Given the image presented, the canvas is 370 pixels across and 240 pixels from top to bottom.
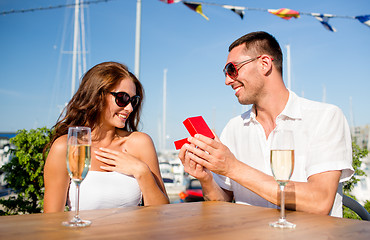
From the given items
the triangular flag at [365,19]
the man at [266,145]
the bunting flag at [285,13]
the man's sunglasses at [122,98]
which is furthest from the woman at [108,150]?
the triangular flag at [365,19]

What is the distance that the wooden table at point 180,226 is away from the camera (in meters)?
1.29

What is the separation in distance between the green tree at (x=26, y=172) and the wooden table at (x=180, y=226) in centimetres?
397

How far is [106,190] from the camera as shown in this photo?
2906 millimetres

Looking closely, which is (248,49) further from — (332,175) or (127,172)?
→ (127,172)

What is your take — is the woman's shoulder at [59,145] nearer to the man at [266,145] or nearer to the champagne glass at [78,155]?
the man at [266,145]

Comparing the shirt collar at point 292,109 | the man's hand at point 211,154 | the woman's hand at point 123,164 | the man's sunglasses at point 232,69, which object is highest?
the man's sunglasses at point 232,69

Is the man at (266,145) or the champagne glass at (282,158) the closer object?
the champagne glass at (282,158)

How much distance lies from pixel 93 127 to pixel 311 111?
2.02 meters

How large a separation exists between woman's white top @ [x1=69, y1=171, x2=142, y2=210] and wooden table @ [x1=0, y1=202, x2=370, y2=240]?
1.17 m

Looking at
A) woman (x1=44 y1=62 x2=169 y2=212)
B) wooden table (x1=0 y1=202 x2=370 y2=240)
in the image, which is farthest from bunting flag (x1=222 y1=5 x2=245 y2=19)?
wooden table (x1=0 y1=202 x2=370 y2=240)

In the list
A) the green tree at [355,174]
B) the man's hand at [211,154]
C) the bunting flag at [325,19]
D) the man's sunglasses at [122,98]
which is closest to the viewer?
the man's hand at [211,154]

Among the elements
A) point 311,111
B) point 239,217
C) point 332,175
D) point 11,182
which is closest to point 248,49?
point 311,111

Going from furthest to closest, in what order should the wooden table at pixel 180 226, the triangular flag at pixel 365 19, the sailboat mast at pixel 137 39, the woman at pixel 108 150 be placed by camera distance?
the triangular flag at pixel 365 19, the sailboat mast at pixel 137 39, the woman at pixel 108 150, the wooden table at pixel 180 226

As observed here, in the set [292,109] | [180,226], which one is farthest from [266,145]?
[180,226]
